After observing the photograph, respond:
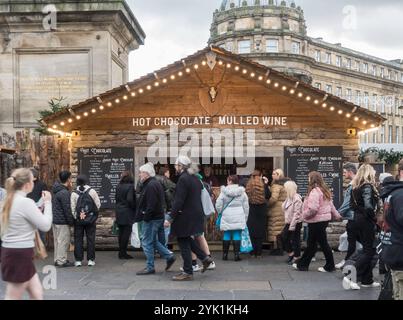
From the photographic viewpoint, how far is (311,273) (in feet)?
33.3

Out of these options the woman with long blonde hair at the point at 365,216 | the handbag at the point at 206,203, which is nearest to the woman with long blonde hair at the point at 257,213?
the handbag at the point at 206,203

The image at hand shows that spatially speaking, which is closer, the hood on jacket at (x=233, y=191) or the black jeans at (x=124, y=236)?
the hood on jacket at (x=233, y=191)

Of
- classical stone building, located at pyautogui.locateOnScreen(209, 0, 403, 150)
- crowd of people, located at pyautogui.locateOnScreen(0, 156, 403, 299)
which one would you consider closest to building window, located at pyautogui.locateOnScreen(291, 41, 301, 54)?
classical stone building, located at pyautogui.locateOnScreen(209, 0, 403, 150)

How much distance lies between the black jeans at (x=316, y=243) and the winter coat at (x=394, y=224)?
11.5 feet

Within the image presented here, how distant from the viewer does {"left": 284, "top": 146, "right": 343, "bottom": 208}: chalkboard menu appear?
42.4 feet

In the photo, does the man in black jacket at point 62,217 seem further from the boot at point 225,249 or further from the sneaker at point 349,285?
the sneaker at point 349,285

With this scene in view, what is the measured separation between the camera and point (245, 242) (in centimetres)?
1156

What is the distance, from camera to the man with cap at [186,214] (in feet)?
30.6

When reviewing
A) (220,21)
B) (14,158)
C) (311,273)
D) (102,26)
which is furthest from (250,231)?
(220,21)

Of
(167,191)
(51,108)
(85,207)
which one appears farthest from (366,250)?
(51,108)

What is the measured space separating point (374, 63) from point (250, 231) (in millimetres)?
60233

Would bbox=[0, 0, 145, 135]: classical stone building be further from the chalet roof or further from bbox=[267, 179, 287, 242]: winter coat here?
bbox=[267, 179, 287, 242]: winter coat

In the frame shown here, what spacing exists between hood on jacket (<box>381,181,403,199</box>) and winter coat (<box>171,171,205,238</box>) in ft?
11.7

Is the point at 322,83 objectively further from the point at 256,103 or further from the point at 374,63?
the point at 256,103
